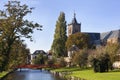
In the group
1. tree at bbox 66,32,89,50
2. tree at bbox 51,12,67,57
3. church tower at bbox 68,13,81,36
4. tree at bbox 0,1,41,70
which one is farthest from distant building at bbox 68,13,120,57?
tree at bbox 0,1,41,70

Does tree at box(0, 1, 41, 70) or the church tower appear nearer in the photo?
tree at box(0, 1, 41, 70)

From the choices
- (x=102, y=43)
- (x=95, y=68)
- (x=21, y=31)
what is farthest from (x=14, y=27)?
(x=102, y=43)

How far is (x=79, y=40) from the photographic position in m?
135

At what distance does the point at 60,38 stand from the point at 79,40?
28.2 ft

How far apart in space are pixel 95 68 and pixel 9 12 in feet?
81.4

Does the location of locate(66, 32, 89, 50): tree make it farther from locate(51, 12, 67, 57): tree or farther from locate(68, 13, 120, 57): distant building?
locate(51, 12, 67, 57): tree

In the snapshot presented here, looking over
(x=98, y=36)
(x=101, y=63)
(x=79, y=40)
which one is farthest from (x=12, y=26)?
(x=98, y=36)

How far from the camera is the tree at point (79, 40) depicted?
135 meters

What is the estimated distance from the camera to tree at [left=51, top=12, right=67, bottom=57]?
13600 cm

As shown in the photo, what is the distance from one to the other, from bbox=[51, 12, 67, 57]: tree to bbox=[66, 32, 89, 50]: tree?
3607 mm

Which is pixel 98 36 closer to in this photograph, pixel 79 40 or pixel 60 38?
pixel 60 38

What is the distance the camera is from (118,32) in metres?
140

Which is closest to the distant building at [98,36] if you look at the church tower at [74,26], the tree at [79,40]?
the church tower at [74,26]

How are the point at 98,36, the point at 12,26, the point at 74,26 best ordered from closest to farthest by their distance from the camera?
the point at 12,26
the point at 98,36
the point at 74,26
